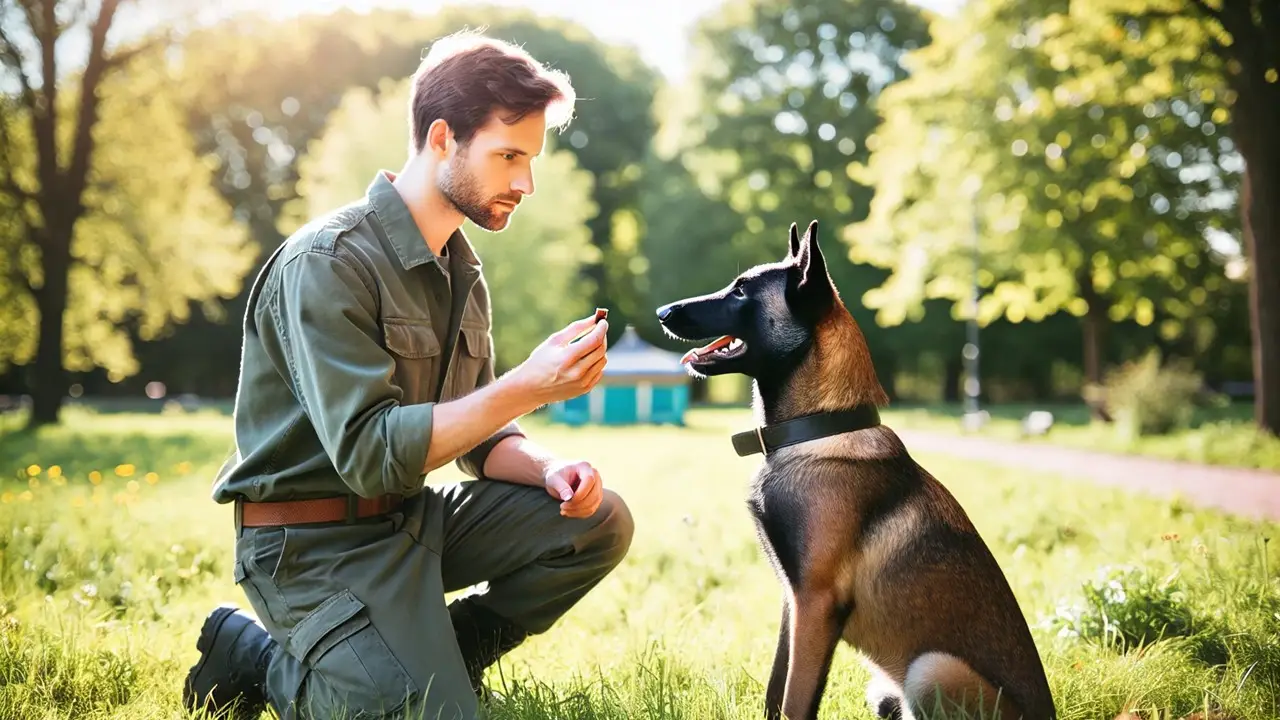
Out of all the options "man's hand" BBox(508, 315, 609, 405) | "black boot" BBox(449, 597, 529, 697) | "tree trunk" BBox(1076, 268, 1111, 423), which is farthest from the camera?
"tree trunk" BBox(1076, 268, 1111, 423)

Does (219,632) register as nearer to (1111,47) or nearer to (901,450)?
(901,450)

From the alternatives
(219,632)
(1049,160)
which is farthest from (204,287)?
(219,632)

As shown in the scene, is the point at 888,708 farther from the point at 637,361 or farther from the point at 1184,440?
the point at 637,361

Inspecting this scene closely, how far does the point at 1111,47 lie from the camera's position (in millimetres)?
12555

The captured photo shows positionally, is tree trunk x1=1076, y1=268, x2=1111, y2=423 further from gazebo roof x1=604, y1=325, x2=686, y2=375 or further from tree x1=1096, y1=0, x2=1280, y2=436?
tree x1=1096, y1=0, x2=1280, y2=436

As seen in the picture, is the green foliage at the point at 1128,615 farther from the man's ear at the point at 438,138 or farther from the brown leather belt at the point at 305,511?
the man's ear at the point at 438,138

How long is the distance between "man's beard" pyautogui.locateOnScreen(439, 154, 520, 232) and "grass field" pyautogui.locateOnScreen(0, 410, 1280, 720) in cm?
145

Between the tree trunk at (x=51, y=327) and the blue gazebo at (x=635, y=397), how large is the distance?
965 cm

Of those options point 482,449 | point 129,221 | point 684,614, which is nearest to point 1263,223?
point 684,614

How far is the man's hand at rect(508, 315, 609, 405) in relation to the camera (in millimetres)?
2523

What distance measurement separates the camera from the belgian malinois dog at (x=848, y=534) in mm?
2664

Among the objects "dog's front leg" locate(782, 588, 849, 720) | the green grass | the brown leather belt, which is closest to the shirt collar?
the brown leather belt

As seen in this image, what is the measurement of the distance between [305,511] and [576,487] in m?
0.80

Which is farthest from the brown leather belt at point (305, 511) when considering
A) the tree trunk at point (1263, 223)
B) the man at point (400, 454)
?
the tree trunk at point (1263, 223)
